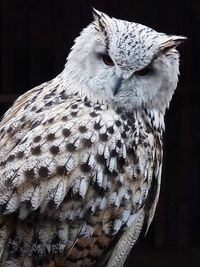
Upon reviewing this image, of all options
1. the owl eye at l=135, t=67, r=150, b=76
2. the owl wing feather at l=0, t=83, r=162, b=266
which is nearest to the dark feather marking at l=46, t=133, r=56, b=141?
the owl wing feather at l=0, t=83, r=162, b=266

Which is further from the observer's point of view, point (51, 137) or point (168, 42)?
point (168, 42)

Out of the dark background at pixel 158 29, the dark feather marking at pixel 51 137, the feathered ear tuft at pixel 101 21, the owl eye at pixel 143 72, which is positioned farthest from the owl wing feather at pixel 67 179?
the dark background at pixel 158 29

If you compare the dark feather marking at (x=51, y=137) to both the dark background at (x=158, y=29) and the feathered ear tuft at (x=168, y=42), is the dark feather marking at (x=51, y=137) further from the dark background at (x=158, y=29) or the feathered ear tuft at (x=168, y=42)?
the dark background at (x=158, y=29)

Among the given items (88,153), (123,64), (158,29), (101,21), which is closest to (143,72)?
(123,64)

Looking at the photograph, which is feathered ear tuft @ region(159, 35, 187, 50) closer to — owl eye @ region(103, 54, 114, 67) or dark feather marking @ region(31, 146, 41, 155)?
owl eye @ region(103, 54, 114, 67)

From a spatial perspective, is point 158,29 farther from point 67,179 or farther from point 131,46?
point 67,179

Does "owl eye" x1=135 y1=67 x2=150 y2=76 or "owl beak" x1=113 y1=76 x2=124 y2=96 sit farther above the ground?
"owl eye" x1=135 y1=67 x2=150 y2=76

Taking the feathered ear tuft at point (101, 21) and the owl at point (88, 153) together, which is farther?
the feathered ear tuft at point (101, 21)
